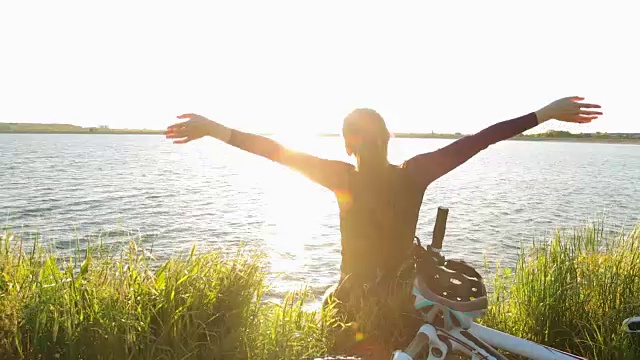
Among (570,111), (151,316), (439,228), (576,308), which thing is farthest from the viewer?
(576,308)

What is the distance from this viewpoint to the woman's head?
158 inches

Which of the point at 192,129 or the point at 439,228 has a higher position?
the point at 192,129

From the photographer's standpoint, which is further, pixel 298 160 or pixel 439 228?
pixel 298 160

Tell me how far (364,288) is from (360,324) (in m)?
0.62

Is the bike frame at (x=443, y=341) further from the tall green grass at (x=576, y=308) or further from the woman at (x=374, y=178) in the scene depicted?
the tall green grass at (x=576, y=308)

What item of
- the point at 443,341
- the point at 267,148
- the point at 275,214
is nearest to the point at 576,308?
the point at 443,341

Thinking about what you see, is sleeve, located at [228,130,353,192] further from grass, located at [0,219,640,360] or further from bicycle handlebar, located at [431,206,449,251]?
bicycle handlebar, located at [431,206,449,251]

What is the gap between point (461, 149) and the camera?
3.91m

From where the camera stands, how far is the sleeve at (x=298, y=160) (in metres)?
3.78

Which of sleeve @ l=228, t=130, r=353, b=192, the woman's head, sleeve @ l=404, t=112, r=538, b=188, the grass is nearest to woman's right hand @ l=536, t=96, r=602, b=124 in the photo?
sleeve @ l=404, t=112, r=538, b=188

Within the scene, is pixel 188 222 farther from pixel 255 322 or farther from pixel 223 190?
pixel 255 322

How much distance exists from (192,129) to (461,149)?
209 centimetres

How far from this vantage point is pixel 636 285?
19.7ft

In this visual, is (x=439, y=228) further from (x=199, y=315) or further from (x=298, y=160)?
(x=199, y=315)
